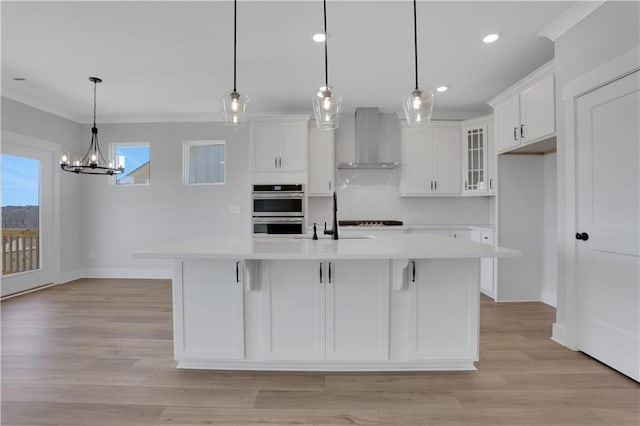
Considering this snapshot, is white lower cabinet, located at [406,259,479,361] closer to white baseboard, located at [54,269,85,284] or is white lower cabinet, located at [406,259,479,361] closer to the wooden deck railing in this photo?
the wooden deck railing

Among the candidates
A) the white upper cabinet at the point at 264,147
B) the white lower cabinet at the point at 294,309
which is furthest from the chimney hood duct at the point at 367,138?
the white lower cabinet at the point at 294,309

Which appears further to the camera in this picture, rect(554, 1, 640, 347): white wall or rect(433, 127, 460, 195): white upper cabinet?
rect(433, 127, 460, 195): white upper cabinet

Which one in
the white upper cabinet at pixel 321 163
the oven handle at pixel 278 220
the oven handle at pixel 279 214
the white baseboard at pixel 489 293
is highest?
the white upper cabinet at pixel 321 163

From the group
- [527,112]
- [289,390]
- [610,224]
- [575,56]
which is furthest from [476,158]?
[289,390]

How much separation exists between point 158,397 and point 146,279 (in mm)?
3886

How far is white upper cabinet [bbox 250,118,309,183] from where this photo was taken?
4668 mm

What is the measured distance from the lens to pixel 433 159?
4.88 metres

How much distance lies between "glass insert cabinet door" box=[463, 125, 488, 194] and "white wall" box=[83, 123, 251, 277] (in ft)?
10.8

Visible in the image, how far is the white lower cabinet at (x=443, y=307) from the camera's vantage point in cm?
218

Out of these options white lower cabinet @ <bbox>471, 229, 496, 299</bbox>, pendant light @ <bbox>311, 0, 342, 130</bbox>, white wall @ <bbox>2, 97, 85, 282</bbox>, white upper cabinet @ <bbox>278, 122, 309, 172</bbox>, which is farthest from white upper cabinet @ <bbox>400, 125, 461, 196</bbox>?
white wall @ <bbox>2, 97, 85, 282</bbox>

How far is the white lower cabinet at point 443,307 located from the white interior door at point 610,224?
97 cm

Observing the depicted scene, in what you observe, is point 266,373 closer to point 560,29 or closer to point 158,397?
point 158,397

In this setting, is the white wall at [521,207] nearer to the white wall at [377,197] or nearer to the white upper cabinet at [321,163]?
the white wall at [377,197]

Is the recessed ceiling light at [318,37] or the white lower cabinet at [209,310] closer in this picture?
the white lower cabinet at [209,310]
